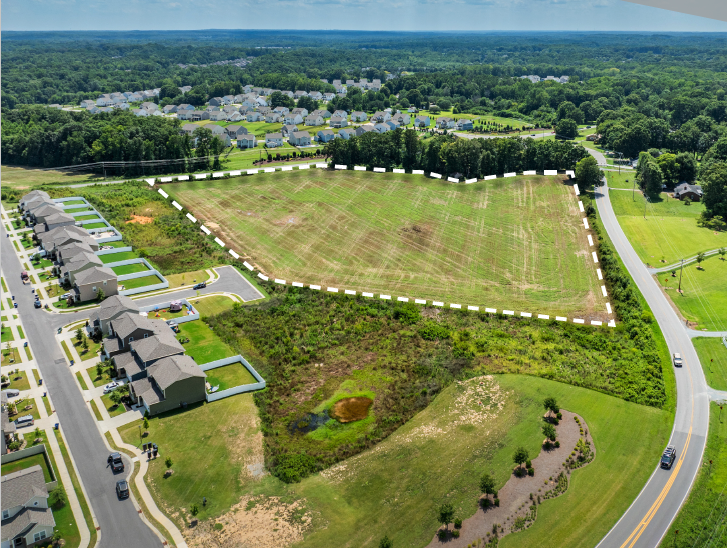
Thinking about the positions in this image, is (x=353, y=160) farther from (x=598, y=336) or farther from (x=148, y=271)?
(x=598, y=336)

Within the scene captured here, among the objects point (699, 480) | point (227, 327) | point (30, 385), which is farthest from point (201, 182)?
point (699, 480)

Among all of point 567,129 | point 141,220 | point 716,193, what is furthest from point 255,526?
point 567,129

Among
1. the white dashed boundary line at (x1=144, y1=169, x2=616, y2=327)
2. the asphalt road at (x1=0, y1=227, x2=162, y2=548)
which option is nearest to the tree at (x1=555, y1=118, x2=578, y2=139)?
the white dashed boundary line at (x1=144, y1=169, x2=616, y2=327)

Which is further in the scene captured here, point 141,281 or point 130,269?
point 130,269

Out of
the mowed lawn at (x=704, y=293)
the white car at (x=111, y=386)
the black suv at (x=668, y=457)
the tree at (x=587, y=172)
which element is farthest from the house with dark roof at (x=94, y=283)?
the tree at (x=587, y=172)

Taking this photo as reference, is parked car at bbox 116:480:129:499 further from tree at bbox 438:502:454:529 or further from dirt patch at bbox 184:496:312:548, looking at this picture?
tree at bbox 438:502:454:529

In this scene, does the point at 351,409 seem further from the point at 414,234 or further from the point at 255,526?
the point at 414,234

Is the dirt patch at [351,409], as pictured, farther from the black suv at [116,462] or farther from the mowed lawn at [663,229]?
the mowed lawn at [663,229]

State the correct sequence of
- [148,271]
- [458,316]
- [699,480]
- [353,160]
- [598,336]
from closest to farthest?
[699,480], [598,336], [458,316], [148,271], [353,160]
